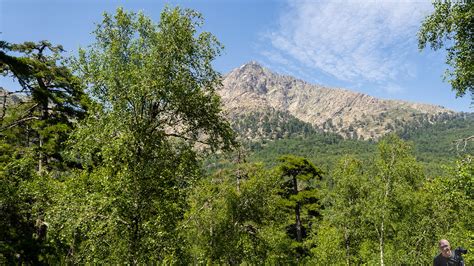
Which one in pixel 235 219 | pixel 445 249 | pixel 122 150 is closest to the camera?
pixel 445 249

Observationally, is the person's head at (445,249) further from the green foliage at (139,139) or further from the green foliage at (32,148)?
the green foliage at (32,148)

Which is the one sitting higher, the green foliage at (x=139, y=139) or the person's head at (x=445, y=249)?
the green foliage at (x=139, y=139)

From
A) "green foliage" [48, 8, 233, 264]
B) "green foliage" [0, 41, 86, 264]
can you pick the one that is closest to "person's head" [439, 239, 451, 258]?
"green foliage" [48, 8, 233, 264]

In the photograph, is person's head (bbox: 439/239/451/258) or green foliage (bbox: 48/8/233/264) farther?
green foliage (bbox: 48/8/233/264)

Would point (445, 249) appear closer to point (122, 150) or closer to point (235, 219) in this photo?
point (122, 150)

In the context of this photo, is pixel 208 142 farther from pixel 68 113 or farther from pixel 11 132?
pixel 11 132

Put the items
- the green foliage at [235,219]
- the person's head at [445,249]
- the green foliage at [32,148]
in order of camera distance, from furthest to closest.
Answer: the green foliage at [235,219] < the green foliage at [32,148] < the person's head at [445,249]

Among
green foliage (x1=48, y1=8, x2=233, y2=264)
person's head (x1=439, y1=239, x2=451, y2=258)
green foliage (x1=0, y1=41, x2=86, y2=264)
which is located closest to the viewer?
person's head (x1=439, y1=239, x2=451, y2=258)

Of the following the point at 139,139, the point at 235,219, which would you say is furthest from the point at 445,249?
the point at 235,219

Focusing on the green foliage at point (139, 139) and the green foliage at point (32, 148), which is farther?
the green foliage at point (32, 148)

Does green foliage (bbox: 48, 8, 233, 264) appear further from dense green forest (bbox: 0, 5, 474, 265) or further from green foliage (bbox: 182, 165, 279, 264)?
green foliage (bbox: 182, 165, 279, 264)

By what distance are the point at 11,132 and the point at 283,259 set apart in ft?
91.5

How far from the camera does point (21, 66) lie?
48.3 feet

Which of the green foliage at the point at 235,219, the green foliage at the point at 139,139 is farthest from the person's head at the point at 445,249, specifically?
the green foliage at the point at 235,219
